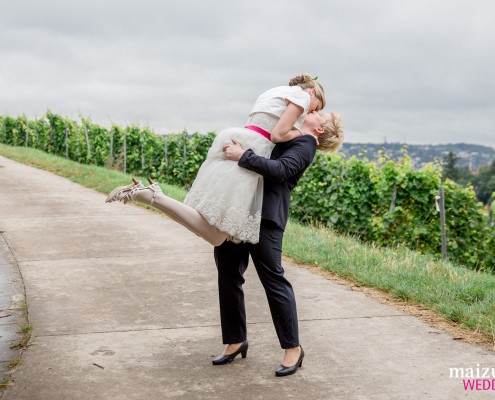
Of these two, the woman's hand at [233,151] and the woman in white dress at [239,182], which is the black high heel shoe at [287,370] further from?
the woman's hand at [233,151]

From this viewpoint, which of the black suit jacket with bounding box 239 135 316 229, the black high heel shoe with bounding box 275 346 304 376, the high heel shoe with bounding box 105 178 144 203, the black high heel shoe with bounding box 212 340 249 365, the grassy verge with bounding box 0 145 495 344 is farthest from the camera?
the grassy verge with bounding box 0 145 495 344

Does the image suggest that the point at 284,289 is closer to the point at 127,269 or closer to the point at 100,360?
the point at 100,360

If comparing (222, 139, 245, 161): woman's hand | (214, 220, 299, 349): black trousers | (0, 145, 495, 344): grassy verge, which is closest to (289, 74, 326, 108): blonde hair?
(222, 139, 245, 161): woman's hand

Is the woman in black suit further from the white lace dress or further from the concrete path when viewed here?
the concrete path

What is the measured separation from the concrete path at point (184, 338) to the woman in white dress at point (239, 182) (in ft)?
3.11

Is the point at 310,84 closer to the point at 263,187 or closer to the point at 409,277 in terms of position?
the point at 263,187

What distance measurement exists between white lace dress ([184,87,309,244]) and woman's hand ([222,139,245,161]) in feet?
Result: 0.11

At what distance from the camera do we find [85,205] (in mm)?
12203

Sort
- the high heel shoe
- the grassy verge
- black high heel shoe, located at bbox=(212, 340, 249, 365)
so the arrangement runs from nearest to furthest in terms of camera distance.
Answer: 1. the high heel shoe
2. black high heel shoe, located at bbox=(212, 340, 249, 365)
3. the grassy verge

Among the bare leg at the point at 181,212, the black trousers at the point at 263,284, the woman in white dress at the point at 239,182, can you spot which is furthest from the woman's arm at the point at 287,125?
the bare leg at the point at 181,212

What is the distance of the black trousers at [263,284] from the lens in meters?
4.23

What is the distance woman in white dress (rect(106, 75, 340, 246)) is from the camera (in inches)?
161

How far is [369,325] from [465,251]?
943 cm

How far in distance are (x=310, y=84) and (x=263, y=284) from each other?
1.30m
